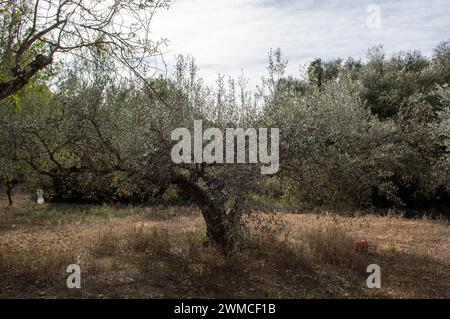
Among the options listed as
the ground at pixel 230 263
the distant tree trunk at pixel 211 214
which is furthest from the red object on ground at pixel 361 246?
the distant tree trunk at pixel 211 214

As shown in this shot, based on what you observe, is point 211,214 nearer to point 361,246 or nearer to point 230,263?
point 230,263

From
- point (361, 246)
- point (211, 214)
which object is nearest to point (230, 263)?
point (211, 214)

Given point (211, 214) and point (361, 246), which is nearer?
point (211, 214)

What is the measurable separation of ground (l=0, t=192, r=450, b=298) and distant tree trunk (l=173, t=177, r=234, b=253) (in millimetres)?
197

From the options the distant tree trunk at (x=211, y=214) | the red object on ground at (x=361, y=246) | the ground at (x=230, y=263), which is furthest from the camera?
the red object on ground at (x=361, y=246)

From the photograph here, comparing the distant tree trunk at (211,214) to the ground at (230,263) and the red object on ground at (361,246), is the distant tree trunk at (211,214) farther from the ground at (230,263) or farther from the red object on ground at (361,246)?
the red object on ground at (361,246)

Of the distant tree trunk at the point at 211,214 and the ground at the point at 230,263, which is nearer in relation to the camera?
the ground at the point at 230,263

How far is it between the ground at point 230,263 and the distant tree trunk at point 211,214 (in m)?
0.20

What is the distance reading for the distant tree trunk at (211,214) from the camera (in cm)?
729

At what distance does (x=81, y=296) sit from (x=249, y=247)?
3.05 meters

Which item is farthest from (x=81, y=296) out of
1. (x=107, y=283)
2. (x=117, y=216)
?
(x=117, y=216)

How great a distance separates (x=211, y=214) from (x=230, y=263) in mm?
932

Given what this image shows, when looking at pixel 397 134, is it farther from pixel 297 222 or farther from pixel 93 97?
pixel 93 97

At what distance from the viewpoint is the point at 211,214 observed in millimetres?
7496
